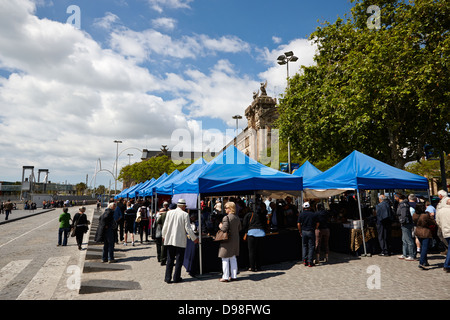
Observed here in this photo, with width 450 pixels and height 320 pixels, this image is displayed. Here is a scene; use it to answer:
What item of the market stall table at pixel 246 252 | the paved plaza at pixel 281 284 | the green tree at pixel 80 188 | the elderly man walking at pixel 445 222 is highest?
the green tree at pixel 80 188

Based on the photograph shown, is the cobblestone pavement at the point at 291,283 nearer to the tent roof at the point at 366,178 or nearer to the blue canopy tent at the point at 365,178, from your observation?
the blue canopy tent at the point at 365,178

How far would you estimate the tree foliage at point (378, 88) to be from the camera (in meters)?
13.9

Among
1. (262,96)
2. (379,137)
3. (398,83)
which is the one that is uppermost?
(262,96)

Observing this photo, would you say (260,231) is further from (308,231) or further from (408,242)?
(408,242)

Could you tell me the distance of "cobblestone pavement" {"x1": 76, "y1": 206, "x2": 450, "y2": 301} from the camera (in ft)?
19.5

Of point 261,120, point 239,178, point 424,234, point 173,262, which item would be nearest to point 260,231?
point 239,178

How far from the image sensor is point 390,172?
10.7m

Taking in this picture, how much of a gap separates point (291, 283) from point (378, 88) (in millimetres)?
11922

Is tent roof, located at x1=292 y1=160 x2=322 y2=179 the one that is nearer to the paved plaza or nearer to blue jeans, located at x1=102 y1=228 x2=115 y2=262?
the paved plaza

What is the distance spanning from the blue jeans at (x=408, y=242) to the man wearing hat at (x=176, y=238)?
6616mm

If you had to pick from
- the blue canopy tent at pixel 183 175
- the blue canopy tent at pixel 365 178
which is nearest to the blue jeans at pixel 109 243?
the blue canopy tent at pixel 183 175

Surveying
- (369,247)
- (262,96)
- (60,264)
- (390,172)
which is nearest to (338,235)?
(369,247)
